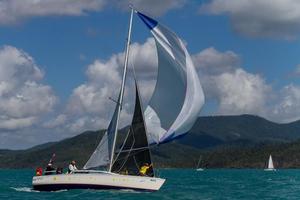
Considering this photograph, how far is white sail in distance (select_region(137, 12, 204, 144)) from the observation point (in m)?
49.1

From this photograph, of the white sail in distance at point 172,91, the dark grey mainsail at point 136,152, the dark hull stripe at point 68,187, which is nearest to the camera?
the white sail in distance at point 172,91

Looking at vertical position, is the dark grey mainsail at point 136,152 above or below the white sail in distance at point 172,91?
below

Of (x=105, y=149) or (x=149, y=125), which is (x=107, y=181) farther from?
(x=149, y=125)

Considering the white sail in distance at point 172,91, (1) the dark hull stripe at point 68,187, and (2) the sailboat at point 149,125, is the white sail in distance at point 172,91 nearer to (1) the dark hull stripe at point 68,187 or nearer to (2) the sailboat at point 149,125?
(2) the sailboat at point 149,125

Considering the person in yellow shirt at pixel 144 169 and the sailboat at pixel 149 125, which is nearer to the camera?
the sailboat at pixel 149 125

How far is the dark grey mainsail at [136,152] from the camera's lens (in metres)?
53.1

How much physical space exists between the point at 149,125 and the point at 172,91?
3.52 meters

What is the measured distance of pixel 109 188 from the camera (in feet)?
170

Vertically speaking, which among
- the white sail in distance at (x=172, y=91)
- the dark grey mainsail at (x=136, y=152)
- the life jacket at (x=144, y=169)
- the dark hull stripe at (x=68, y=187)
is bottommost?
the dark hull stripe at (x=68, y=187)

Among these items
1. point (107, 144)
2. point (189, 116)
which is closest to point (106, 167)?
point (107, 144)

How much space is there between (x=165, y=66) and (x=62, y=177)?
13.3m

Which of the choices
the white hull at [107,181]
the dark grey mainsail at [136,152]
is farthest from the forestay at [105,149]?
the white hull at [107,181]

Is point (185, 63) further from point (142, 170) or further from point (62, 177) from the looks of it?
point (62, 177)

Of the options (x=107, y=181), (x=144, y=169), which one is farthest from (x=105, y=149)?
(x=144, y=169)
